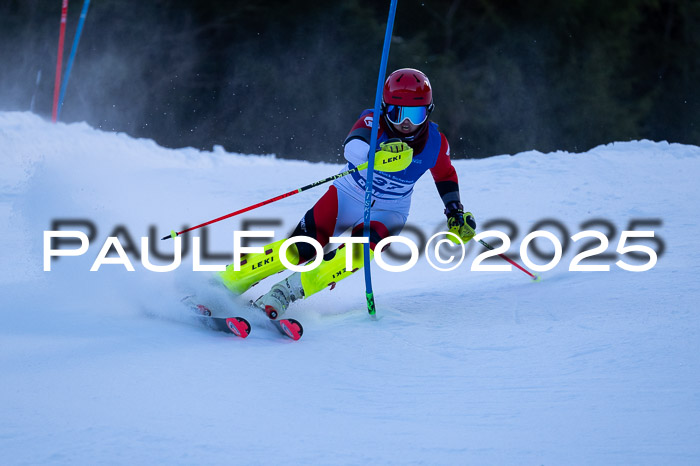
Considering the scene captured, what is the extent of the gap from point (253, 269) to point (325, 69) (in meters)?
12.6

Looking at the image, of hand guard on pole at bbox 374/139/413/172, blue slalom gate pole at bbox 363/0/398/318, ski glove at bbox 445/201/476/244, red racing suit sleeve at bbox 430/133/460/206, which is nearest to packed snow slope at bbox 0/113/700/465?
blue slalom gate pole at bbox 363/0/398/318

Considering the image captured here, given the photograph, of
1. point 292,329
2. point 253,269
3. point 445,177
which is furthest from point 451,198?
point 292,329

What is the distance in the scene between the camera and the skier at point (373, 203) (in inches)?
131

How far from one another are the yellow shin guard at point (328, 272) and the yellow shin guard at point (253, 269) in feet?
0.67

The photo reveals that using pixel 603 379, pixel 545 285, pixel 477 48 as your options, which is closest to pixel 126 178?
pixel 545 285

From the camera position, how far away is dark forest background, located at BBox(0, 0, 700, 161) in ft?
49.0

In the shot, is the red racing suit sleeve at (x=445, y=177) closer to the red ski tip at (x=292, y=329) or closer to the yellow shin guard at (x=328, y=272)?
the yellow shin guard at (x=328, y=272)

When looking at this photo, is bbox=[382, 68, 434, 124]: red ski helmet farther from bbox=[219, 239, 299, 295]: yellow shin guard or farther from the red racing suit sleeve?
bbox=[219, 239, 299, 295]: yellow shin guard

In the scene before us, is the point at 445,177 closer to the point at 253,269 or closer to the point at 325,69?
the point at 253,269

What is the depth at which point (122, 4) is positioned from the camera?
1509 centimetres

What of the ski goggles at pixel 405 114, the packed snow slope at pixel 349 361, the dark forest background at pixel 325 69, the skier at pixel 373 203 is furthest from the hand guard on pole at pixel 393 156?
the dark forest background at pixel 325 69

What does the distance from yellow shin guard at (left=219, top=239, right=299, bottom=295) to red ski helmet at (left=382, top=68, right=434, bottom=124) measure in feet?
2.45

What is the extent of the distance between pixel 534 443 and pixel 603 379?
0.56m

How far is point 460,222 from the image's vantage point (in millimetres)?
3707
